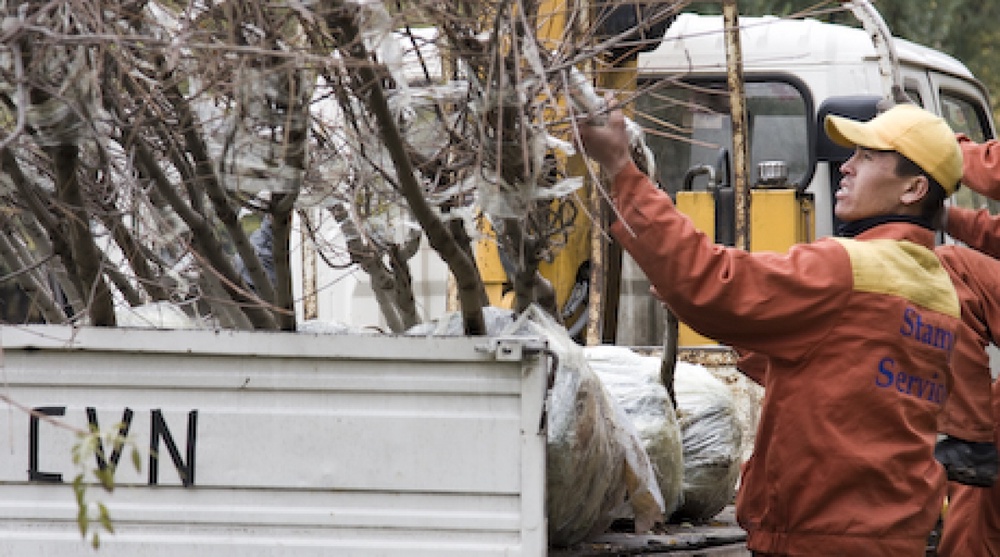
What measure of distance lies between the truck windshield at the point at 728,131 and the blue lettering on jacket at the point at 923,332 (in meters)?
2.96

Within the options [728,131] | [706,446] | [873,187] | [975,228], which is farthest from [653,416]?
[728,131]

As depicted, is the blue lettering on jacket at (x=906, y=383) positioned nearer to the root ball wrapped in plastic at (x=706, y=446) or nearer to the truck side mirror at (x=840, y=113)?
the root ball wrapped in plastic at (x=706, y=446)

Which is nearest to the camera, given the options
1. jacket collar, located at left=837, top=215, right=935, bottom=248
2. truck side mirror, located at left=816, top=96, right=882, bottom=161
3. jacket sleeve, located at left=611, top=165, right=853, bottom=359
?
jacket sleeve, located at left=611, top=165, right=853, bottom=359

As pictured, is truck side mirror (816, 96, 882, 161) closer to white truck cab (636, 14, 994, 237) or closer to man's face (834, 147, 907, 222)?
white truck cab (636, 14, 994, 237)

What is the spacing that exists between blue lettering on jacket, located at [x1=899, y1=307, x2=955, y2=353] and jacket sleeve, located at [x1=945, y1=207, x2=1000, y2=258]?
43.7 inches

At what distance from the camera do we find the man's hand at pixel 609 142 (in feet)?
10.3

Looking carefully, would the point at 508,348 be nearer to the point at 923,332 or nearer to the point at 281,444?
the point at 281,444

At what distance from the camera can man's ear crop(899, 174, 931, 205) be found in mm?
3471

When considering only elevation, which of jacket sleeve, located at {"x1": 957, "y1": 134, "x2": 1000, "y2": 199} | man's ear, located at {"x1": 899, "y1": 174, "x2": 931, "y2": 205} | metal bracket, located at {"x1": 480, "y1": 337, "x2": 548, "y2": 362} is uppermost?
man's ear, located at {"x1": 899, "y1": 174, "x2": 931, "y2": 205}

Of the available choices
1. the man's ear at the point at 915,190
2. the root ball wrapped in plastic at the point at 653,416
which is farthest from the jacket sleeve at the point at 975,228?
the man's ear at the point at 915,190

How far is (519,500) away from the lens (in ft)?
9.75

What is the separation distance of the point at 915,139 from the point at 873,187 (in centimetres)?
13

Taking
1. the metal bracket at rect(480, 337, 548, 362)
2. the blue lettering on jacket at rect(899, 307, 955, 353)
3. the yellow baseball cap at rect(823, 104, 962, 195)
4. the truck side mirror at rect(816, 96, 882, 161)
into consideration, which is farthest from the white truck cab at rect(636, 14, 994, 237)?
the metal bracket at rect(480, 337, 548, 362)

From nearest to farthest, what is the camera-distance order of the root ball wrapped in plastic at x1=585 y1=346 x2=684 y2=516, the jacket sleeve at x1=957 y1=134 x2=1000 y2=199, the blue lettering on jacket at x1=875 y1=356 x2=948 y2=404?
the blue lettering on jacket at x1=875 y1=356 x2=948 y2=404, the root ball wrapped in plastic at x1=585 y1=346 x2=684 y2=516, the jacket sleeve at x1=957 y1=134 x2=1000 y2=199
